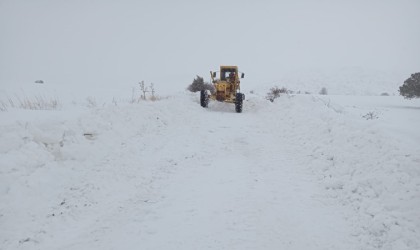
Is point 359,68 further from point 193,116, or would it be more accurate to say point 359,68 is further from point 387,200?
point 387,200

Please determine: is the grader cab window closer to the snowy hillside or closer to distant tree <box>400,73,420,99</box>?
distant tree <box>400,73,420,99</box>

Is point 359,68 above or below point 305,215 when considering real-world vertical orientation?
above

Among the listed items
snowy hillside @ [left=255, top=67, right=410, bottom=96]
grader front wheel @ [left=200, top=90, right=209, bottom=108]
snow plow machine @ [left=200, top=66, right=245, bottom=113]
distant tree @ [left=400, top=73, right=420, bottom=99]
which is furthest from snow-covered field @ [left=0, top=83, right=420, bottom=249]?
snowy hillside @ [left=255, top=67, right=410, bottom=96]

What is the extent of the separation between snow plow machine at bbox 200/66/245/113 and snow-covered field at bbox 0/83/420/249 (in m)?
8.55

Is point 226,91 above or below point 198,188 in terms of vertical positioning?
above

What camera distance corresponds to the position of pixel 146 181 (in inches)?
291

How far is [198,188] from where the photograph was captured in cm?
706

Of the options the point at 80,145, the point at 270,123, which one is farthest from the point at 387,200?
the point at 270,123

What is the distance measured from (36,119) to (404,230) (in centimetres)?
756

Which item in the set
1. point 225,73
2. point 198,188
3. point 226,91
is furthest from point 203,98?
point 198,188

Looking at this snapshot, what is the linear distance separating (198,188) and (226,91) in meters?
13.7

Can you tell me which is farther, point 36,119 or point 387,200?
point 36,119

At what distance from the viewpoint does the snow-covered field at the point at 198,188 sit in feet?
16.9

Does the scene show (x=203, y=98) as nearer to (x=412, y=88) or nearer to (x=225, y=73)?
(x=225, y=73)
